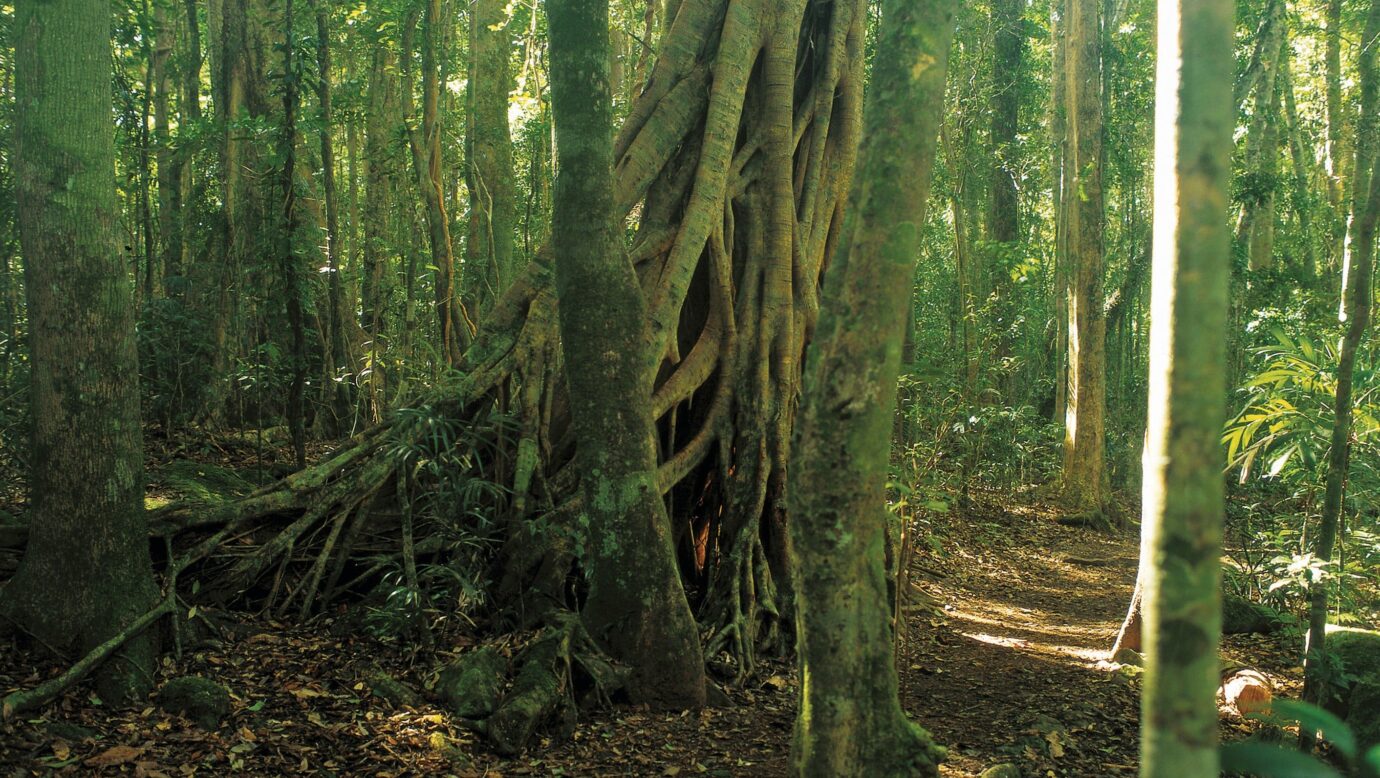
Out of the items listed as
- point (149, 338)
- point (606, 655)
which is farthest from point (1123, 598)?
point (149, 338)

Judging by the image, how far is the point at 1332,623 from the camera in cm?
564

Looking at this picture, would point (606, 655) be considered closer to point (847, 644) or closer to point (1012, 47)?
point (847, 644)

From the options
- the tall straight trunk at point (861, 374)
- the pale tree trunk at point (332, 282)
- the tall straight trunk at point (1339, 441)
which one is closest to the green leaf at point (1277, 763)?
the tall straight trunk at point (861, 374)

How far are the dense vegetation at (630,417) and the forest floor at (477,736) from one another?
A: 0.09 m

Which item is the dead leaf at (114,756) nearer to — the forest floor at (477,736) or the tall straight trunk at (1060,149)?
the forest floor at (477,736)

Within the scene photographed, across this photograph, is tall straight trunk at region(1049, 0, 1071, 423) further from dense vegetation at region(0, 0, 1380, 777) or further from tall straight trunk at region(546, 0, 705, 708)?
tall straight trunk at region(546, 0, 705, 708)

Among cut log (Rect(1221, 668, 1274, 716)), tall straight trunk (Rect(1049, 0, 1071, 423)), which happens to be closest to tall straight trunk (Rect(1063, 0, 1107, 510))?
tall straight trunk (Rect(1049, 0, 1071, 423))

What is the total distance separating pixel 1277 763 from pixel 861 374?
208 centimetres

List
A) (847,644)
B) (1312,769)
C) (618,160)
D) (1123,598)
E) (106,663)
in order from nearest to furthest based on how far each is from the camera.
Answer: (1312,769), (847,644), (106,663), (618,160), (1123,598)

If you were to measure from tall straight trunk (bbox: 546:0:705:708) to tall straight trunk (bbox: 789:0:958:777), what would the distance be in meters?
1.78

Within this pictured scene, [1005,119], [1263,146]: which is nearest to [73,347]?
[1005,119]

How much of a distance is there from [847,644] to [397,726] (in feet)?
7.83

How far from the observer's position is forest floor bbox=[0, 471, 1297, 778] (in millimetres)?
4188

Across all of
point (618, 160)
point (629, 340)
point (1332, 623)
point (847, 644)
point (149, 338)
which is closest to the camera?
point (847, 644)
